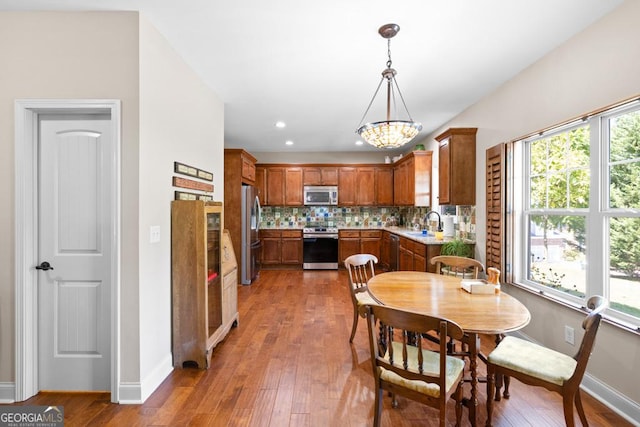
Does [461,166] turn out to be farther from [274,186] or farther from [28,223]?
[28,223]

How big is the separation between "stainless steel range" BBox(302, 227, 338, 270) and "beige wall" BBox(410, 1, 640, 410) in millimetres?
3534

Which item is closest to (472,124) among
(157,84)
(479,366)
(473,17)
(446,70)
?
(446,70)

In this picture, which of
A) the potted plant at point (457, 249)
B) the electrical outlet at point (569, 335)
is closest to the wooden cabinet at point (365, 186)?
the potted plant at point (457, 249)

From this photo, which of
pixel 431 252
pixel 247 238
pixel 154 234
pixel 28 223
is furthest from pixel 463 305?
pixel 247 238

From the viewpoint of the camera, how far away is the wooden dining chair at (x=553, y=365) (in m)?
1.37

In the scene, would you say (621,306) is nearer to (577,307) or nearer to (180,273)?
(577,307)

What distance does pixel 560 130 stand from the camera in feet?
7.96

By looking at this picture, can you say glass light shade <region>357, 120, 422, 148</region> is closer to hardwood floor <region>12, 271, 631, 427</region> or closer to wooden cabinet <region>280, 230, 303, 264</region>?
hardwood floor <region>12, 271, 631, 427</region>

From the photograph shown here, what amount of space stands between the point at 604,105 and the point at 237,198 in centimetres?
444

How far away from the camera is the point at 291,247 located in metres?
6.22

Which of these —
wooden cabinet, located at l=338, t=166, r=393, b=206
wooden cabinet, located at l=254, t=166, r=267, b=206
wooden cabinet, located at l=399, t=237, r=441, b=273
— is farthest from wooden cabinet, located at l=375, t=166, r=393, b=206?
wooden cabinet, located at l=254, t=166, r=267, b=206

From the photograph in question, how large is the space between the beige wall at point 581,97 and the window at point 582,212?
4.7 inches

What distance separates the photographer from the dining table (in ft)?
4.93

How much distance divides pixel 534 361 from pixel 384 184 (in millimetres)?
5029
